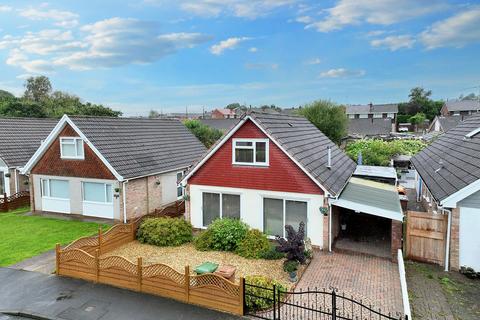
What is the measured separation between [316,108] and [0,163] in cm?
4208

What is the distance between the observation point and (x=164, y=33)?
30.8 metres

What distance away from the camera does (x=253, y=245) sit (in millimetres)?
16219

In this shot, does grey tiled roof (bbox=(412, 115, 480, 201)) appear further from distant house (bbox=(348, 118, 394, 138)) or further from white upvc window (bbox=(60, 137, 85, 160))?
distant house (bbox=(348, 118, 394, 138))

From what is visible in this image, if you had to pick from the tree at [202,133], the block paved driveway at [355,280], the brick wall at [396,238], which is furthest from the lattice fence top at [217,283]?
the tree at [202,133]

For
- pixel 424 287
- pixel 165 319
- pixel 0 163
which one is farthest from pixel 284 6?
pixel 0 163

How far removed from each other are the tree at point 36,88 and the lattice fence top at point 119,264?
322ft

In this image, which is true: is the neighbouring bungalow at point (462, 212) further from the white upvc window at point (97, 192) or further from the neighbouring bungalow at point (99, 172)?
the white upvc window at point (97, 192)

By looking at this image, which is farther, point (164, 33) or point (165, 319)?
point (164, 33)

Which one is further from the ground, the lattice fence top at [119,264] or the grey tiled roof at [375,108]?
the grey tiled roof at [375,108]

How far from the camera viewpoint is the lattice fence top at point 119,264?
41.9 feet

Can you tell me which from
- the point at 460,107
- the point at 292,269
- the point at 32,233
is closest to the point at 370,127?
the point at 460,107

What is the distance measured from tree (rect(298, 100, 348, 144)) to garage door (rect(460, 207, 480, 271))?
38375 millimetres

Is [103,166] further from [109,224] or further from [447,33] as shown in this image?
[447,33]

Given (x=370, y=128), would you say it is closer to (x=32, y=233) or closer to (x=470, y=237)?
(x=470, y=237)
